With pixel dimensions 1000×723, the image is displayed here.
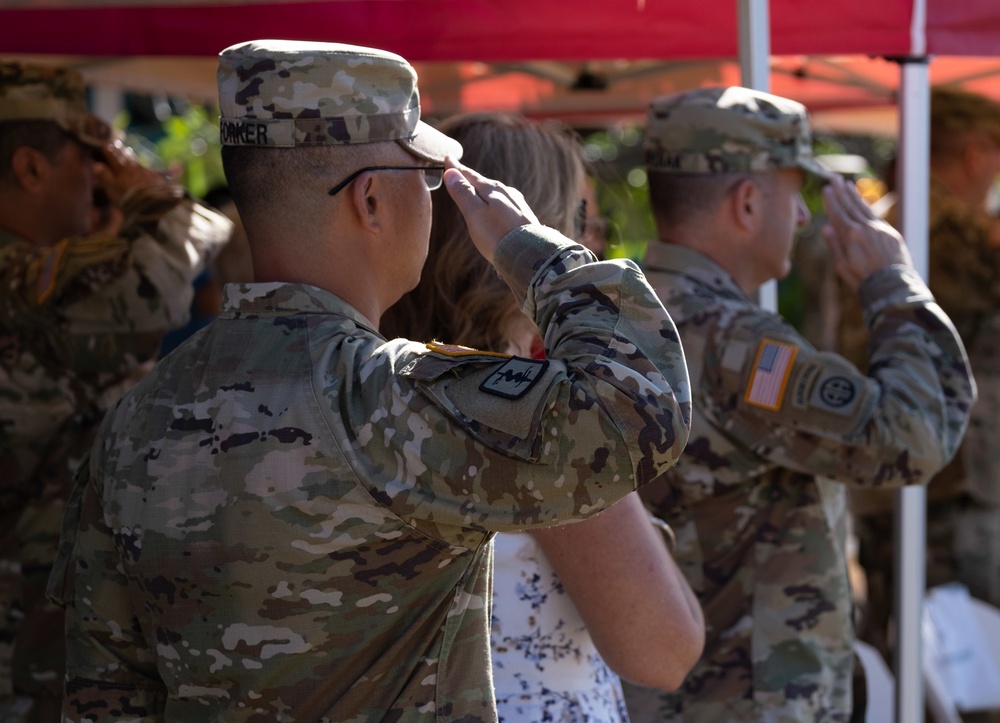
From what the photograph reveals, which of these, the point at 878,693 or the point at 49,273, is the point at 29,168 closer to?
the point at 49,273

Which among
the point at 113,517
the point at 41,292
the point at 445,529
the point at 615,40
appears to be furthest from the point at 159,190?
the point at 445,529

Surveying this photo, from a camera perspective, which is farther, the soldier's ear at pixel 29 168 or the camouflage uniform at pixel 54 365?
the soldier's ear at pixel 29 168

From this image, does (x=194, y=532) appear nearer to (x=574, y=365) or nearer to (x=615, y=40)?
(x=574, y=365)

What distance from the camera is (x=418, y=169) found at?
152 cm

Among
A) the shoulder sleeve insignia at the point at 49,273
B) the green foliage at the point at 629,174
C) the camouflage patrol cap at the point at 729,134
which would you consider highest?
the camouflage patrol cap at the point at 729,134

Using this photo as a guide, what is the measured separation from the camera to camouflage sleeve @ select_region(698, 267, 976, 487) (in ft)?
7.48

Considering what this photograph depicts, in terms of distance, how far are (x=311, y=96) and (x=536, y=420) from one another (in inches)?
19.0

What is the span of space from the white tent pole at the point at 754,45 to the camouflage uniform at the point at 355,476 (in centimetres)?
138

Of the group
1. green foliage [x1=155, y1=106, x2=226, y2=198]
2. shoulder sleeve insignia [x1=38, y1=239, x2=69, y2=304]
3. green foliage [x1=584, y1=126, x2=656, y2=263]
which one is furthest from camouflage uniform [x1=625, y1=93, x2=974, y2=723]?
green foliage [x1=155, y1=106, x2=226, y2=198]

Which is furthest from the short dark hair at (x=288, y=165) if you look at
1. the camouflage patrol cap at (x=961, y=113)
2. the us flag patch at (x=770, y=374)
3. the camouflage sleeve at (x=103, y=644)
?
the camouflage patrol cap at (x=961, y=113)

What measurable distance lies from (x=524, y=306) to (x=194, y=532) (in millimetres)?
467

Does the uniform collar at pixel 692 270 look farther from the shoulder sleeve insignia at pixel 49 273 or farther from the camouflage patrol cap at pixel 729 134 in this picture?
the shoulder sleeve insignia at pixel 49 273

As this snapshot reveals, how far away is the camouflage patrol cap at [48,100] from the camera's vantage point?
114 inches

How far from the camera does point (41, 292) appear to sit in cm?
266
